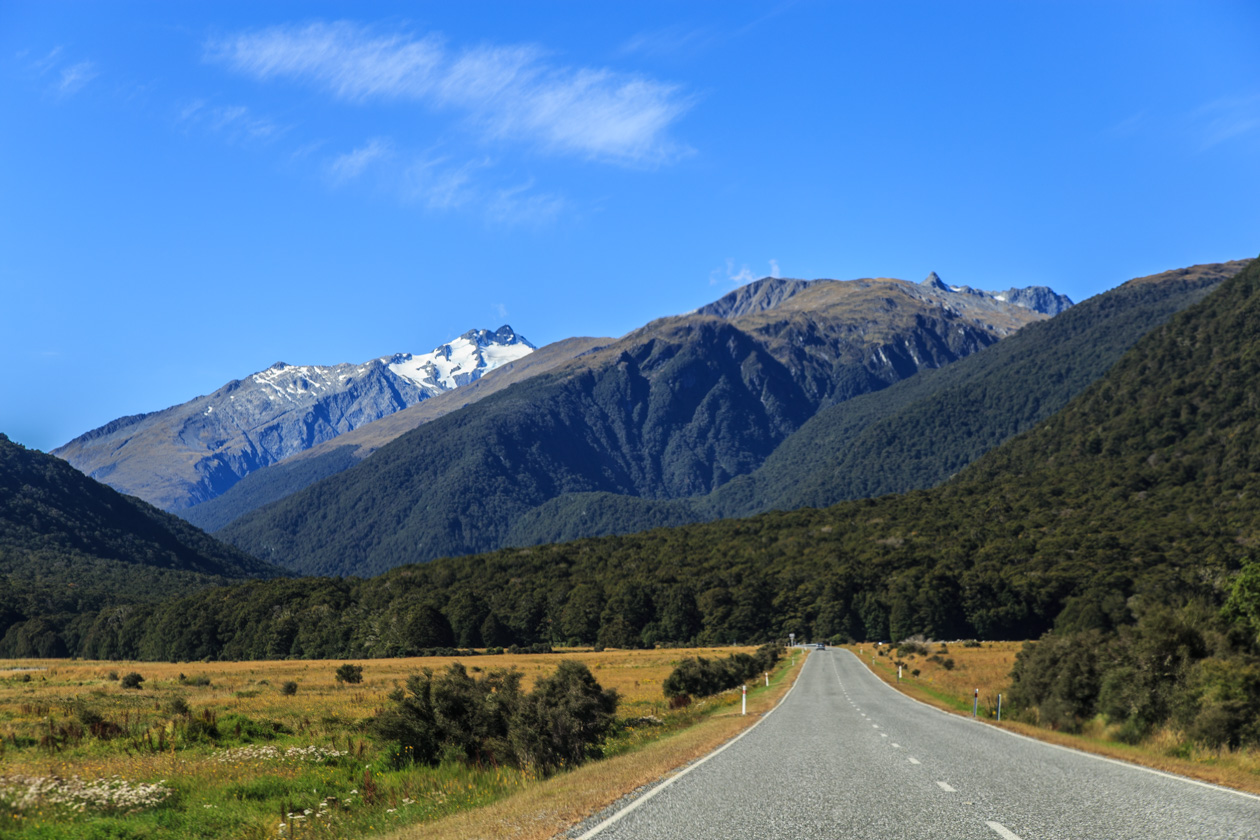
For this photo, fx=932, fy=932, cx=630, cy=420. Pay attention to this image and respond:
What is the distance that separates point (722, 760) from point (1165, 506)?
6770 inches

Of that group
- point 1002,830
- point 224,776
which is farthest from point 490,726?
point 1002,830

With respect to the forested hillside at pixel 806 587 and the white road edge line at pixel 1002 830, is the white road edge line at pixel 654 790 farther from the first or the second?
the forested hillside at pixel 806 587

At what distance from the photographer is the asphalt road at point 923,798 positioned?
1087 cm

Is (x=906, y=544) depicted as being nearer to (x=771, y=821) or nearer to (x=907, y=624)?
(x=907, y=624)

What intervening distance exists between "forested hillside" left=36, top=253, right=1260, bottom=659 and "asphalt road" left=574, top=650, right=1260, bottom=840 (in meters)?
103

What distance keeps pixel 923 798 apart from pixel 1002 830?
2259 mm

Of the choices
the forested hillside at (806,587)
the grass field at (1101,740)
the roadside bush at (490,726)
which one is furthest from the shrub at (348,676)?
the forested hillside at (806,587)

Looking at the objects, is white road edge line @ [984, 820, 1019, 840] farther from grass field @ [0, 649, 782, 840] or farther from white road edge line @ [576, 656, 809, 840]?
grass field @ [0, 649, 782, 840]

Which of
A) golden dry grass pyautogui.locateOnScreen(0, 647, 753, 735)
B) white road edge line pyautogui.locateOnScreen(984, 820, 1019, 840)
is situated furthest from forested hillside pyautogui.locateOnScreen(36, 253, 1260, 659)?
white road edge line pyautogui.locateOnScreen(984, 820, 1019, 840)

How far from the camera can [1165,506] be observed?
163000 mm

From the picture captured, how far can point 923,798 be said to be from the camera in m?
13.0

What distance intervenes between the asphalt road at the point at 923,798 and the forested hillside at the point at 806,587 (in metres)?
103

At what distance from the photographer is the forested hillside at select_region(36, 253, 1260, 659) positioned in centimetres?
12744

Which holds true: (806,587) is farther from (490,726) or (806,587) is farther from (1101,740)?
(490,726)
